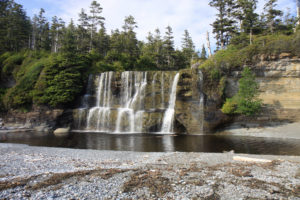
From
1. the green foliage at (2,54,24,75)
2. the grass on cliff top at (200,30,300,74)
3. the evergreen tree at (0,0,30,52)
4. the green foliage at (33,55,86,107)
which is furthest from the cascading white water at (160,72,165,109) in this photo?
the evergreen tree at (0,0,30,52)

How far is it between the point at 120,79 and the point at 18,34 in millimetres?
37213

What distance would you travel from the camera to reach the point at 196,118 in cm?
2439

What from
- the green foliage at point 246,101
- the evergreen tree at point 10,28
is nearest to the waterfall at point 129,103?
the green foliage at point 246,101

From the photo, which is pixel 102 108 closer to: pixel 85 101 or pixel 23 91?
pixel 85 101

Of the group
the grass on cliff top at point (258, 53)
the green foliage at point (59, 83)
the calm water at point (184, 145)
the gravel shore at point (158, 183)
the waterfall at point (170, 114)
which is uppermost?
the grass on cliff top at point (258, 53)

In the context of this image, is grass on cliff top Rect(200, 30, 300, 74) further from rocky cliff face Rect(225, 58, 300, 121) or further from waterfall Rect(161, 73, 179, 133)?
waterfall Rect(161, 73, 179, 133)

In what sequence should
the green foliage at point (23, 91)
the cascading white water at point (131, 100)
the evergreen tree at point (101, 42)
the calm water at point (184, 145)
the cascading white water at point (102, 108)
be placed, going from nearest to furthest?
the calm water at point (184, 145), the cascading white water at point (131, 100), the cascading white water at point (102, 108), the green foliage at point (23, 91), the evergreen tree at point (101, 42)

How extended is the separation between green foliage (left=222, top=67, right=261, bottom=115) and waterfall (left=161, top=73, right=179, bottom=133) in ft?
22.4

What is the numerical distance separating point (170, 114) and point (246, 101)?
987 cm

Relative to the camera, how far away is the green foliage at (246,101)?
2311 cm

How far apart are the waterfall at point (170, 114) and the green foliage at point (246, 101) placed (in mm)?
6826

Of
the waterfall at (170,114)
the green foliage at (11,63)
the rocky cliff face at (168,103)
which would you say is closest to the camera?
the rocky cliff face at (168,103)

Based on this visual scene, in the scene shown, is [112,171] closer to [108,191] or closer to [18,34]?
[108,191]

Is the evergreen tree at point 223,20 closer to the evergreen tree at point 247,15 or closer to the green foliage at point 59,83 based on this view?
the evergreen tree at point 247,15
